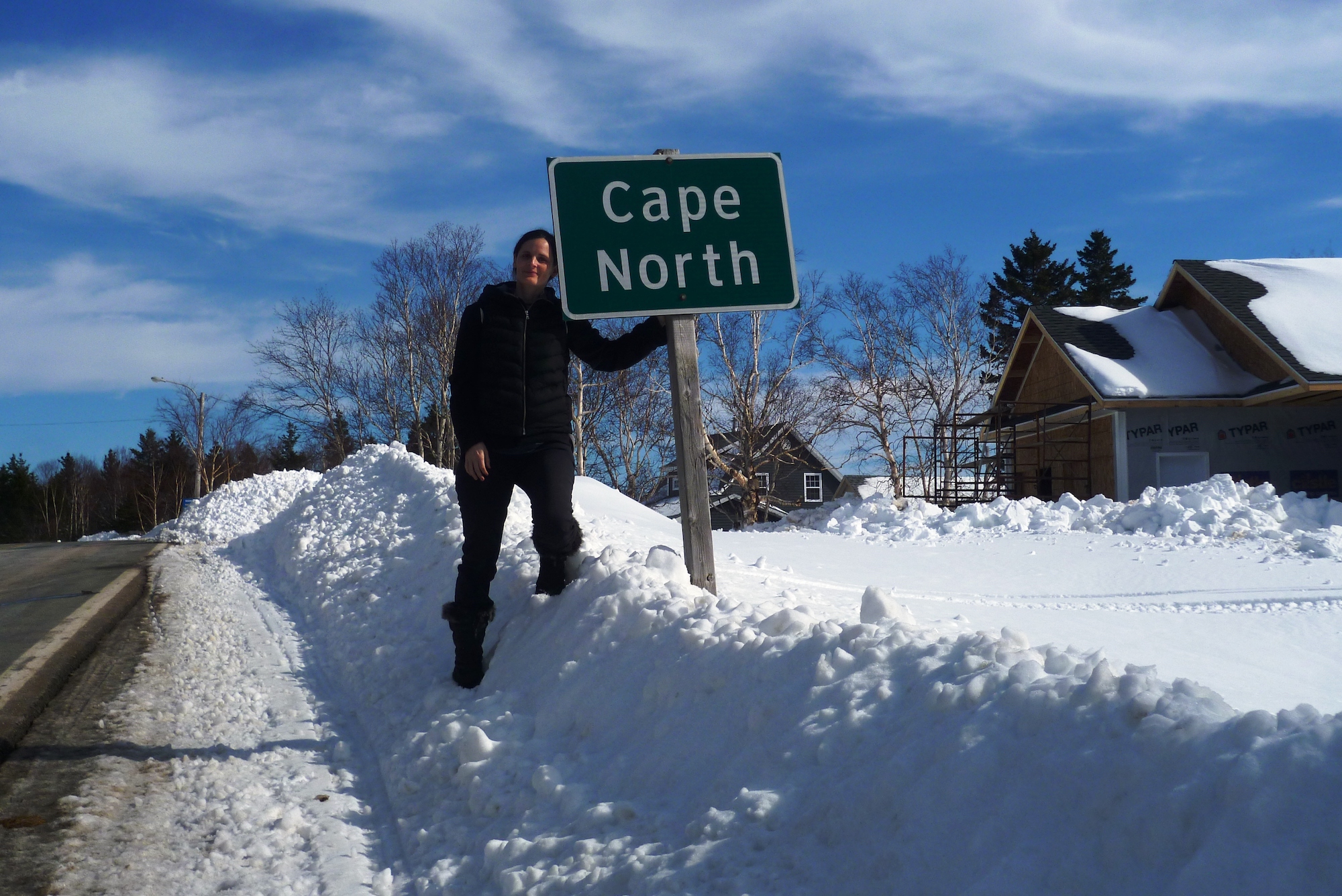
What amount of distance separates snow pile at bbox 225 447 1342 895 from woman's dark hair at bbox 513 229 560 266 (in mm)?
1537

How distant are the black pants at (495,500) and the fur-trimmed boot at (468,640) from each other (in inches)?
1.7

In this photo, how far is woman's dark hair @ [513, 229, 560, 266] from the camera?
435 centimetres

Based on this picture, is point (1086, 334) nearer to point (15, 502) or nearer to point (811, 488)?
point (811, 488)

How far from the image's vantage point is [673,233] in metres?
4.32

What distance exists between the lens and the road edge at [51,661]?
4.31 meters

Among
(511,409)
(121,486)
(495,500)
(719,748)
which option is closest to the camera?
(719,748)

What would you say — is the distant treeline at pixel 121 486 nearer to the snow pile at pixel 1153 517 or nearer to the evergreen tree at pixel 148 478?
the evergreen tree at pixel 148 478

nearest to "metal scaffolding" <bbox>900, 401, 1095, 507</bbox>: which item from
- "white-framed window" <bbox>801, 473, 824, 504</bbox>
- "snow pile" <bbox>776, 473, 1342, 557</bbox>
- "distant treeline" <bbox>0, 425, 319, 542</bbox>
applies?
"snow pile" <bbox>776, 473, 1342, 557</bbox>

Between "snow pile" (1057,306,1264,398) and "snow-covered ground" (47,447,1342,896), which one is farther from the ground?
"snow pile" (1057,306,1264,398)

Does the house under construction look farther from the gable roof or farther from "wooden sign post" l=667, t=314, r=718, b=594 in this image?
"wooden sign post" l=667, t=314, r=718, b=594

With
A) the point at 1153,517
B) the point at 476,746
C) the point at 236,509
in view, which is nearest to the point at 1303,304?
the point at 1153,517

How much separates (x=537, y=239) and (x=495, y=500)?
1266mm

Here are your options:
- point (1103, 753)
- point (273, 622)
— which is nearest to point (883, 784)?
point (1103, 753)

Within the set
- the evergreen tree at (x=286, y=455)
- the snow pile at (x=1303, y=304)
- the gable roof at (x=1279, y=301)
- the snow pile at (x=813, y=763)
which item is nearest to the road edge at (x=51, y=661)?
the snow pile at (x=813, y=763)
